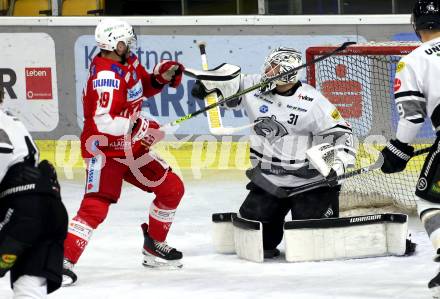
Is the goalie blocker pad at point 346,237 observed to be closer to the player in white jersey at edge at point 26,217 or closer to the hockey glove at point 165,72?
the hockey glove at point 165,72

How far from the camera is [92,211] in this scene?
5.86 meters

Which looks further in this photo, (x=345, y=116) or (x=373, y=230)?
(x=345, y=116)

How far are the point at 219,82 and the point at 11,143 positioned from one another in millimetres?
2096

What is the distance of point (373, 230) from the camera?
20.2ft

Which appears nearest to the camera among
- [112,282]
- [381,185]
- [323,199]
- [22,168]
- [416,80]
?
[22,168]

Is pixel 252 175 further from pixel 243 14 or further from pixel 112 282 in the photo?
pixel 243 14

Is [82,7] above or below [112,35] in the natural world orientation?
below

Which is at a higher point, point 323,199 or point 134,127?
point 134,127

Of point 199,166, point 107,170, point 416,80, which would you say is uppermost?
point 416,80

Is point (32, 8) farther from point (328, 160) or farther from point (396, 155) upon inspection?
point (396, 155)

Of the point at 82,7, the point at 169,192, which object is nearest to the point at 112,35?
the point at 169,192

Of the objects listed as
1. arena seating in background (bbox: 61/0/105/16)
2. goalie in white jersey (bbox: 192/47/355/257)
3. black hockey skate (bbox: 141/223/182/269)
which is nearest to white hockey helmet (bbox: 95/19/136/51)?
goalie in white jersey (bbox: 192/47/355/257)

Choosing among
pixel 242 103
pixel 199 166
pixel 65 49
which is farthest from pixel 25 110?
pixel 242 103

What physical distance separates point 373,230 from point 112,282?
1250 millimetres
